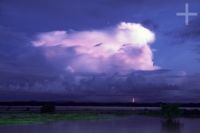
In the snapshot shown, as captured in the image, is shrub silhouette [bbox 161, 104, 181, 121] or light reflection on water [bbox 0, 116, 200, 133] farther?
shrub silhouette [bbox 161, 104, 181, 121]

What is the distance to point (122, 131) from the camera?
5200cm

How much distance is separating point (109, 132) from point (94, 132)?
68.4 inches

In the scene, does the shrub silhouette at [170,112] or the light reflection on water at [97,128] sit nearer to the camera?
the light reflection on water at [97,128]

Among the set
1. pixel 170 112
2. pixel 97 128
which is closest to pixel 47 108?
pixel 170 112

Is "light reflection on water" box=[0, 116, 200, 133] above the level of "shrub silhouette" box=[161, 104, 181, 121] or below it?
below

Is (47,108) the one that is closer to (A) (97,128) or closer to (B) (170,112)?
(B) (170,112)

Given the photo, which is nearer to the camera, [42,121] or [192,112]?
[42,121]

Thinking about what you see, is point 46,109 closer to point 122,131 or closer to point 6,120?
point 6,120

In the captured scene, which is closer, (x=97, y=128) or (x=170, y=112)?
(x=97, y=128)

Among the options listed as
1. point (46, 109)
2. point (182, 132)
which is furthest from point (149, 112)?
point (182, 132)

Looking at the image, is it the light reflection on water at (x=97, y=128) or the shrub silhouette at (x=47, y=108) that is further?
the shrub silhouette at (x=47, y=108)

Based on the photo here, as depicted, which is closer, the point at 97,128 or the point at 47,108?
the point at 97,128

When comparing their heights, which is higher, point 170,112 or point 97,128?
point 170,112

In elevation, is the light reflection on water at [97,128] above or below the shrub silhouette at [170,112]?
below
